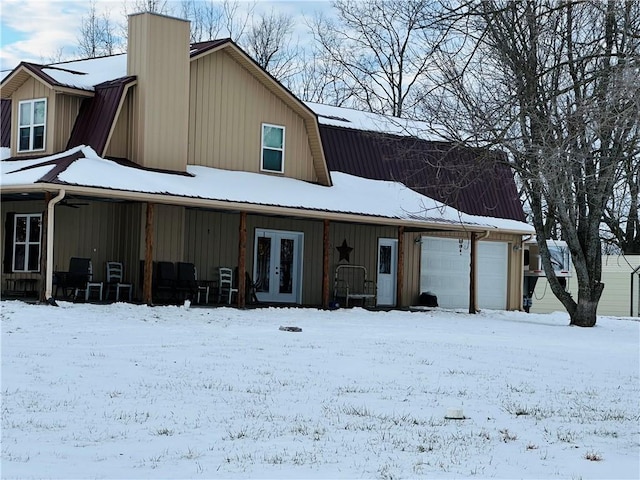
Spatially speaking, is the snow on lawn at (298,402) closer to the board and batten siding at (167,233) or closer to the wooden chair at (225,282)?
the board and batten siding at (167,233)

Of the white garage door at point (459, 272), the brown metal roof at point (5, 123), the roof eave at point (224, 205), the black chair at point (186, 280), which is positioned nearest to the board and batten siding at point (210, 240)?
the black chair at point (186, 280)

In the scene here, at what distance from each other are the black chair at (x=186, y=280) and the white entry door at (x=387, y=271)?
6.63 m

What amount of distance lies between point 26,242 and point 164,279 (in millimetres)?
3247

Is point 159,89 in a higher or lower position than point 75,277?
higher

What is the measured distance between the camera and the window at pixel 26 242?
72.0 ft

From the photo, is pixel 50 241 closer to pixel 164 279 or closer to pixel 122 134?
pixel 164 279

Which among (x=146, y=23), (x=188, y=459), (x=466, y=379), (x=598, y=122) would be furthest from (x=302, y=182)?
(x=188, y=459)

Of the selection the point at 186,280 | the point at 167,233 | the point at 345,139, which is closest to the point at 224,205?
the point at 186,280

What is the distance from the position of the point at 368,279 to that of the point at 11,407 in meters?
18.7

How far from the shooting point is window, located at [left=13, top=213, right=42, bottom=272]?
21938mm

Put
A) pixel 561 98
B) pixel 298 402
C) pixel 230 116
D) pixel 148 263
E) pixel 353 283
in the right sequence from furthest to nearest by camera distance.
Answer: pixel 353 283, pixel 230 116, pixel 148 263, pixel 561 98, pixel 298 402

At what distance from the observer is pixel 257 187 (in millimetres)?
22594

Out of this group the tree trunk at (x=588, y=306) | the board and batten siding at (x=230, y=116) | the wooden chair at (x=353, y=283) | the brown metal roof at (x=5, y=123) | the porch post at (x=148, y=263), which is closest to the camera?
the porch post at (x=148, y=263)

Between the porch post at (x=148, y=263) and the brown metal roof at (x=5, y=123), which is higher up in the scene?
the brown metal roof at (x=5, y=123)
